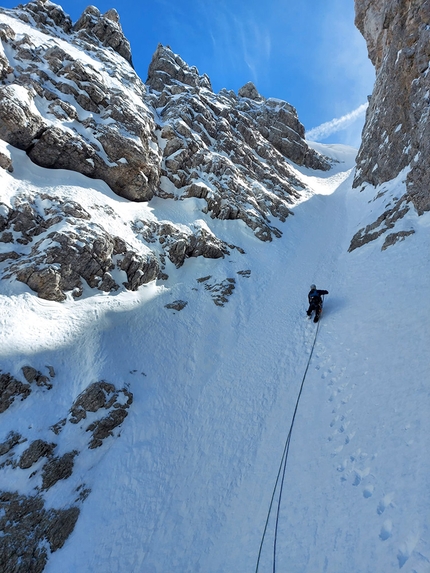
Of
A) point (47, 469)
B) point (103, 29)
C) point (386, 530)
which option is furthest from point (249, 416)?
point (103, 29)

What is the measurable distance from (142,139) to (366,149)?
2382cm

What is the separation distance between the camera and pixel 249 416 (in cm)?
1053

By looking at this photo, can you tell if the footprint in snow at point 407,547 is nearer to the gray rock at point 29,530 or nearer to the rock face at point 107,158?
the gray rock at point 29,530

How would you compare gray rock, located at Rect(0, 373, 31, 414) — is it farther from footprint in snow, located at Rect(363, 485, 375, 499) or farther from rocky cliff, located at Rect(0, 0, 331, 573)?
Answer: footprint in snow, located at Rect(363, 485, 375, 499)

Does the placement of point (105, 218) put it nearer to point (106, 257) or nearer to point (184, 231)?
point (106, 257)

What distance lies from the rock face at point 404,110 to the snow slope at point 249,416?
18.6ft

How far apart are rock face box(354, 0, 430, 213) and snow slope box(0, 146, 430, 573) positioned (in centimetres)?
568

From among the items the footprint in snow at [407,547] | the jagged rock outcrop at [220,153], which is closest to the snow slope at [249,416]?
the footprint in snow at [407,547]

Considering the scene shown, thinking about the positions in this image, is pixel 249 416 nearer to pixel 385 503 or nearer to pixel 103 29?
pixel 385 503

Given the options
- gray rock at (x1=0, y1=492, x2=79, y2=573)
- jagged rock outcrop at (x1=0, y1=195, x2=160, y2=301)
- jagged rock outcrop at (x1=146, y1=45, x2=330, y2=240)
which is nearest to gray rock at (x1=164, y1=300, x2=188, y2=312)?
jagged rock outcrop at (x1=0, y1=195, x2=160, y2=301)

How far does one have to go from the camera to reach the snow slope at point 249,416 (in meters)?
6.07

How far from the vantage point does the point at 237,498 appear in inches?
322

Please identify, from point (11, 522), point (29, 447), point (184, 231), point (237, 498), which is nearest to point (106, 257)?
point (184, 231)

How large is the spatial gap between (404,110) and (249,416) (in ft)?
88.8
